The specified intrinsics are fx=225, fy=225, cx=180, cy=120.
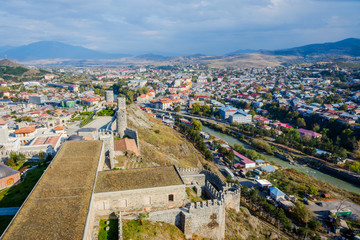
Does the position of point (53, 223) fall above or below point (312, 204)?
above

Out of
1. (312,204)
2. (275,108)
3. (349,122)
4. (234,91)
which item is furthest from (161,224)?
(234,91)

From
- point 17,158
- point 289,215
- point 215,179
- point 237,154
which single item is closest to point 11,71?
point 17,158

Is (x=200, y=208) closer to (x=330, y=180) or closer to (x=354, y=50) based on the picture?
(x=330, y=180)

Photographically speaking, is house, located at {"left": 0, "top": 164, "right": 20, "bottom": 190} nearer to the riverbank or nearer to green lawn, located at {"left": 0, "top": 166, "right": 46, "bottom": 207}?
green lawn, located at {"left": 0, "top": 166, "right": 46, "bottom": 207}

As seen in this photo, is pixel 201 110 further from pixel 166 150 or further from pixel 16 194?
pixel 16 194

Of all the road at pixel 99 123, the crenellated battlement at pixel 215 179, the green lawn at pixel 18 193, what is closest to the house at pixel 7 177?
the green lawn at pixel 18 193

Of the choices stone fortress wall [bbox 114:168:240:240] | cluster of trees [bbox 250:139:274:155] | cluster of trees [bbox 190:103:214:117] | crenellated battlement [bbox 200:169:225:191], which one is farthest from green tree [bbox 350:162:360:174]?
cluster of trees [bbox 190:103:214:117]
